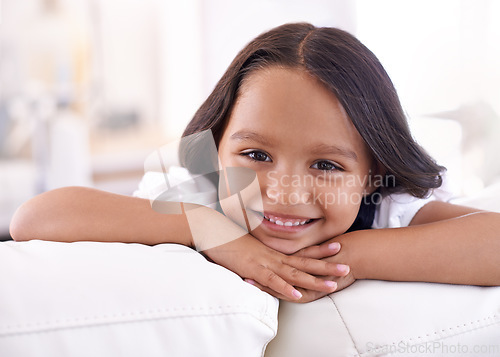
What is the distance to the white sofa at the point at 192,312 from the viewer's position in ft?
1.69

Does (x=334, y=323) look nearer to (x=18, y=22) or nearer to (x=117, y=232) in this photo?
(x=117, y=232)

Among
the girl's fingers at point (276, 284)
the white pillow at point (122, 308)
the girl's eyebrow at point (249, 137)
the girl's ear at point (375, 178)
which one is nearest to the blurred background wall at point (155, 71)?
the girl's ear at point (375, 178)

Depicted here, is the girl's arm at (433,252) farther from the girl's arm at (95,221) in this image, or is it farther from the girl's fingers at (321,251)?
the girl's arm at (95,221)

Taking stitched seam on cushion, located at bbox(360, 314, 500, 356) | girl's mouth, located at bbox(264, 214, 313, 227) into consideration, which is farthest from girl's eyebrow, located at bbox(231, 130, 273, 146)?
stitched seam on cushion, located at bbox(360, 314, 500, 356)

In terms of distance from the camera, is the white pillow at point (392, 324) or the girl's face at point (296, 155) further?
the girl's face at point (296, 155)

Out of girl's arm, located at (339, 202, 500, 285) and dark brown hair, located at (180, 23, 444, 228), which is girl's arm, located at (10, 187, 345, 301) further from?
dark brown hair, located at (180, 23, 444, 228)

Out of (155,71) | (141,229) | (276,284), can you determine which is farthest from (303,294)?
(155,71)

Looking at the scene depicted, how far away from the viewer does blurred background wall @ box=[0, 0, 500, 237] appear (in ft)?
6.06

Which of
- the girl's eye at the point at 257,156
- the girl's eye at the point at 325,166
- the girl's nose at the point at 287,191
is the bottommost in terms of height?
the girl's nose at the point at 287,191

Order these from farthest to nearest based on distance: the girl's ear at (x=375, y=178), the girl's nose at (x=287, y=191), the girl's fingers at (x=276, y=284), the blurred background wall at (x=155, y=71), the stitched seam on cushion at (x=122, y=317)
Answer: the blurred background wall at (x=155, y=71), the girl's ear at (x=375, y=178), the girl's nose at (x=287, y=191), the girl's fingers at (x=276, y=284), the stitched seam on cushion at (x=122, y=317)

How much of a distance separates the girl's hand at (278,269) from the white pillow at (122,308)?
7 cm

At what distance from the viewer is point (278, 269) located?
70 cm

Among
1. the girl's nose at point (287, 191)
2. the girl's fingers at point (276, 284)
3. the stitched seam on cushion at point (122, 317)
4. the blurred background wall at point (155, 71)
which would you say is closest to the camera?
the stitched seam on cushion at point (122, 317)

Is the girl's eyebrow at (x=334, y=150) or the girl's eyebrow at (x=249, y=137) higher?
the girl's eyebrow at (x=249, y=137)
